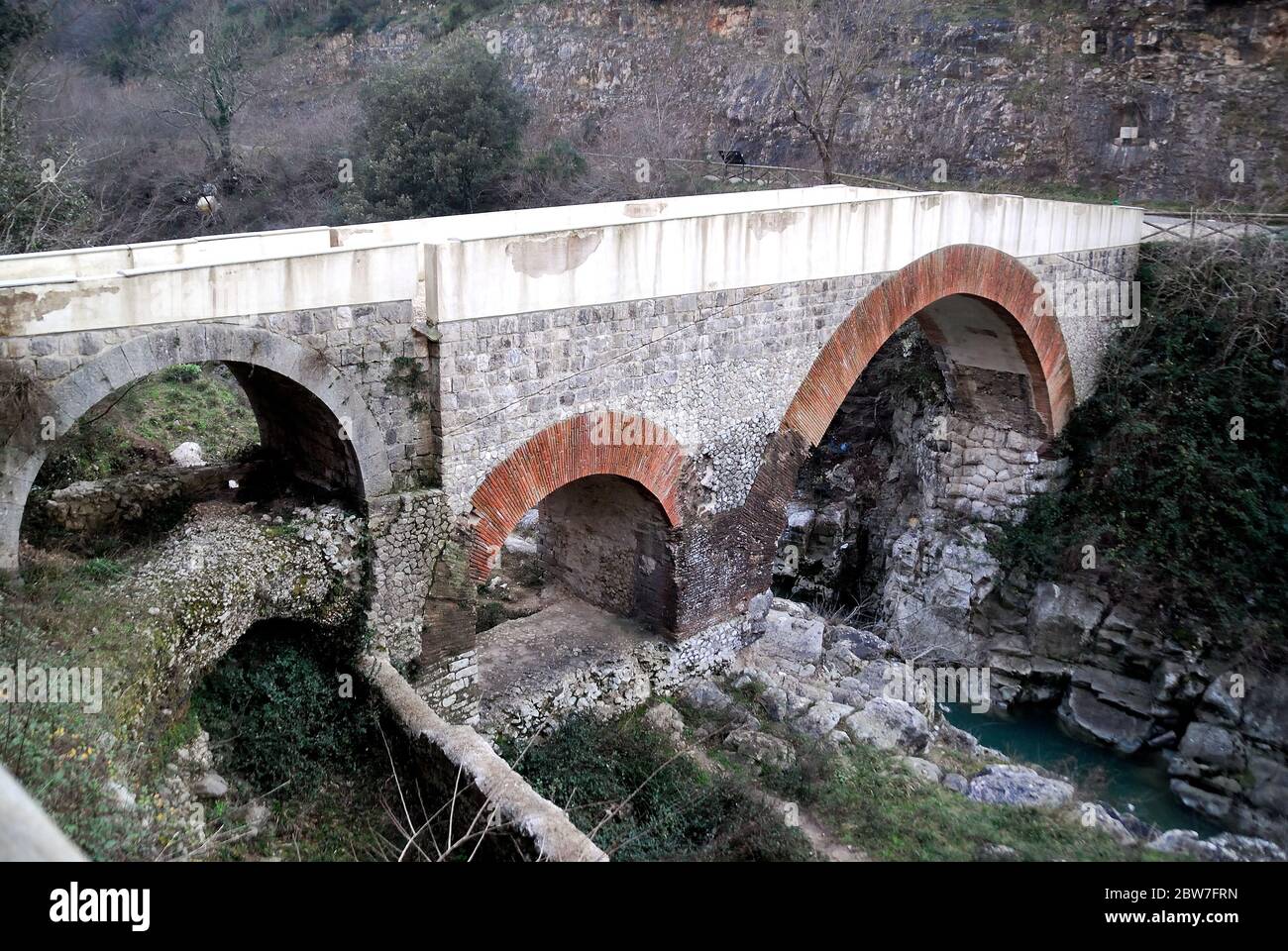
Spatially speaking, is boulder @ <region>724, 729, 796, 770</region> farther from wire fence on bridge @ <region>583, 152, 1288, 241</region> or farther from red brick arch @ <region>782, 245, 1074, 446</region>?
wire fence on bridge @ <region>583, 152, 1288, 241</region>

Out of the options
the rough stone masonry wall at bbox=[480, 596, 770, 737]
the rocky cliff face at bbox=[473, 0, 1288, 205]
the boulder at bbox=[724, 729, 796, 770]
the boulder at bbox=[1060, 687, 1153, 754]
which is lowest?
the boulder at bbox=[1060, 687, 1153, 754]

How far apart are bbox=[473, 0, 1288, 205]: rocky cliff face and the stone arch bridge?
30.5ft

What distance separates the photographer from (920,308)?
32.3 ft

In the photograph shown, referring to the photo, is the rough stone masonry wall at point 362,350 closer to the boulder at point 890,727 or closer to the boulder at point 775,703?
the boulder at point 775,703

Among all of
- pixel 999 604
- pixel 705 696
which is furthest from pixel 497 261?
pixel 999 604

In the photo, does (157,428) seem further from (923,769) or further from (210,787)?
(923,769)

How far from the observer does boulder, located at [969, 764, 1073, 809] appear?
785cm

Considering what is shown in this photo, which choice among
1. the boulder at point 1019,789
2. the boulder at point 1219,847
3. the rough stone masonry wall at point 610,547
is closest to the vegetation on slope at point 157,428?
the rough stone masonry wall at point 610,547

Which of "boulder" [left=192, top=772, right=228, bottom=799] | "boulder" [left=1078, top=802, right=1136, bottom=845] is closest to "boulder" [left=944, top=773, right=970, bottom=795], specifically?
"boulder" [left=1078, top=802, right=1136, bottom=845]

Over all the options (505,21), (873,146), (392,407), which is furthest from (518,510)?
(505,21)

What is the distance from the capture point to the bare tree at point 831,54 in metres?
17.8

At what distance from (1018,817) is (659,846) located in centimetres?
301

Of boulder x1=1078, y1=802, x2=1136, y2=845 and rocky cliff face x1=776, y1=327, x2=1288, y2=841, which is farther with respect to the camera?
rocky cliff face x1=776, y1=327, x2=1288, y2=841

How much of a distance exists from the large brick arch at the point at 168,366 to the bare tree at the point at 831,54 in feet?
43.8
